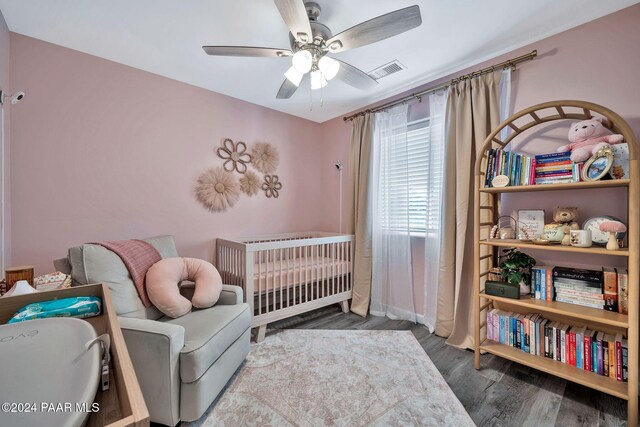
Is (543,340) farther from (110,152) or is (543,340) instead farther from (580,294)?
(110,152)

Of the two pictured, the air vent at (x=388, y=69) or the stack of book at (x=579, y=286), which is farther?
the air vent at (x=388, y=69)

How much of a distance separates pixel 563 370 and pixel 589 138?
1.44 meters

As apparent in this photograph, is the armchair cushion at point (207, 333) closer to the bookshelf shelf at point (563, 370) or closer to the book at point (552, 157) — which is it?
the bookshelf shelf at point (563, 370)

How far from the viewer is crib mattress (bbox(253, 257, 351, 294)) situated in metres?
2.41

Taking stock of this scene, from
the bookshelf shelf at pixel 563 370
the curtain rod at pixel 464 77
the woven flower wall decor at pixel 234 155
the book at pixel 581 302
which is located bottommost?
the bookshelf shelf at pixel 563 370

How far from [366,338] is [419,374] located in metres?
0.60

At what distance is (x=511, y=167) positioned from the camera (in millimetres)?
1910

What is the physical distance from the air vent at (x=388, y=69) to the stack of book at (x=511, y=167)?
1072 mm

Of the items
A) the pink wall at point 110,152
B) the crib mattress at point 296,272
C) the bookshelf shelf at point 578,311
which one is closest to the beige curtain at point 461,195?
the bookshelf shelf at point 578,311

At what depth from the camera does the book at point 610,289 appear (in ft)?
5.27

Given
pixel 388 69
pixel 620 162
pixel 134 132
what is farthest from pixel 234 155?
pixel 620 162

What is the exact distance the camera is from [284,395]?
1.68m

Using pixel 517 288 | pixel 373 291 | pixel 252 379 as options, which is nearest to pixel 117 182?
pixel 252 379

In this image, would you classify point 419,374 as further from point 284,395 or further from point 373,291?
point 373,291
